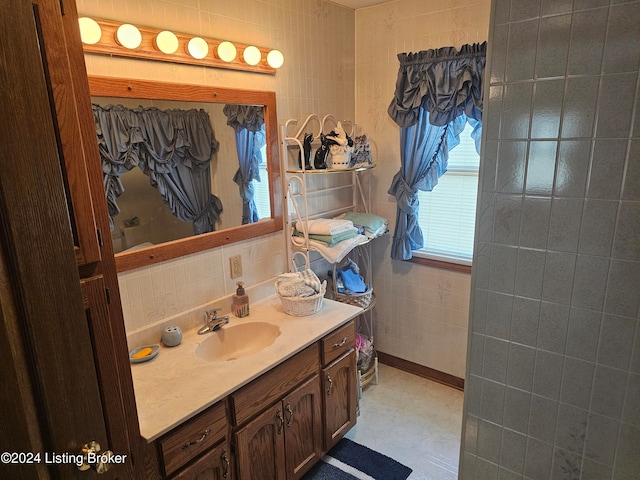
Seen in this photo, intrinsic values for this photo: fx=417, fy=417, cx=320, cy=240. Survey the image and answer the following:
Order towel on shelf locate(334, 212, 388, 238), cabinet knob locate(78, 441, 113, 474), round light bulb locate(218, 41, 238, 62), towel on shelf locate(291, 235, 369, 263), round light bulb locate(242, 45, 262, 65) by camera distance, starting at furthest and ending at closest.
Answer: towel on shelf locate(334, 212, 388, 238)
towel on shelf locate(291, 235, 369, 263)
round light bulb locate(242, 45, 262, 65)
round light bulb locate(218, 41, 238, 62)
cabinet knob locate(78, 441, 113, 474)

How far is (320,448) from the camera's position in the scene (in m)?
2.09

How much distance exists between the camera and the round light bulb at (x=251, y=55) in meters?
2.01

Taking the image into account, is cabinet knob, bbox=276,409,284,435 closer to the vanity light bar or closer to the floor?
the floor

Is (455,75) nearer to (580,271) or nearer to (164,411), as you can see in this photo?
(580,271)

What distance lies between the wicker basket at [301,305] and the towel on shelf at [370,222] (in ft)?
2.15

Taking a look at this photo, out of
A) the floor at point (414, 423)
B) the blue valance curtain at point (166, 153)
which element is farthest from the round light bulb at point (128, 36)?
the floor at point (414, 423)

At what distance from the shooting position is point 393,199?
9.37 ft

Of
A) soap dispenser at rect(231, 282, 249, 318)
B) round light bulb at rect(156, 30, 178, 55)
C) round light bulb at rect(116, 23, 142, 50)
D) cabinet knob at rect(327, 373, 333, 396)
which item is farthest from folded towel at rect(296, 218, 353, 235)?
round light bulb at rect(116, 23, 142, 50)

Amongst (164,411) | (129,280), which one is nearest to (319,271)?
(129,280)

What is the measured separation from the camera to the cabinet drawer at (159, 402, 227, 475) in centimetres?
137

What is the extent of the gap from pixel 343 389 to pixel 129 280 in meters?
1.20

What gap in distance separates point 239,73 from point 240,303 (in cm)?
113

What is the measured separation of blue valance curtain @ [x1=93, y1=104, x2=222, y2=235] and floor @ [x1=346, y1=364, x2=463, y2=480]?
1520mm

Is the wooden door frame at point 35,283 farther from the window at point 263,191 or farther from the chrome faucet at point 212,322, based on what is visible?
the window at point 263,191
